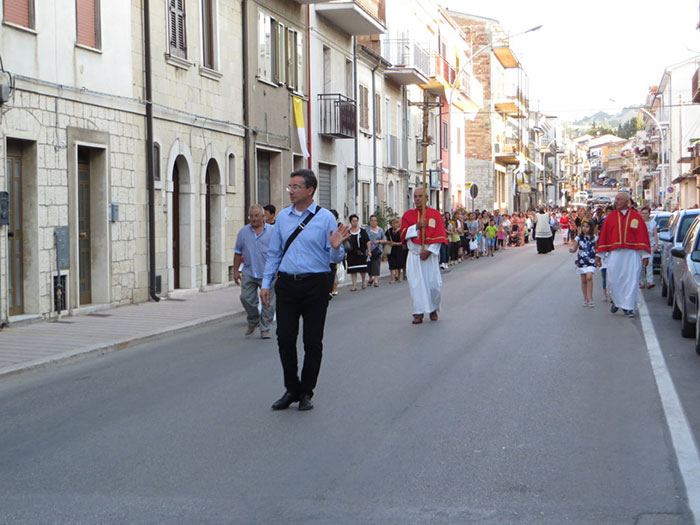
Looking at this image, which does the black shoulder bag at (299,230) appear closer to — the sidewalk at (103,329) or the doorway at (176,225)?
the sidewalk at (103,329)

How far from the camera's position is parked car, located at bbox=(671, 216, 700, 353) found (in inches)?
440

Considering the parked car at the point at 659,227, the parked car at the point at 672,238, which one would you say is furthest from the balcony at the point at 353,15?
the parked car at the point at 672,238

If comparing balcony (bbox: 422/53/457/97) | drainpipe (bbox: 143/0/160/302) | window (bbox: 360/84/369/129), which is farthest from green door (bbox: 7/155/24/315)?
balcony (bbox: 422/53/457/97)

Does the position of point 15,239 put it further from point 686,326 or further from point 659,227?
point 659,227

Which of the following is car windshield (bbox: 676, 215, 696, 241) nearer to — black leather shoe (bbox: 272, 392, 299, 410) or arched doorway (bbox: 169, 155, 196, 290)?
arched doorway (bbox: 169, 155, 196, 290)

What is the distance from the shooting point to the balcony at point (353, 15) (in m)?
28.8

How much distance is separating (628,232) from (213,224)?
1010 centimetres

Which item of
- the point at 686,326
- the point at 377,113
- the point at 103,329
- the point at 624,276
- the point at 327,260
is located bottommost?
the point at 103,329

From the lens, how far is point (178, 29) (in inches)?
776

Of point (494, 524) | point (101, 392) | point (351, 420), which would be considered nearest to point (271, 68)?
point (101, 392)

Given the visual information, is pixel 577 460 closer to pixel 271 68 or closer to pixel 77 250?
pixel 77 250

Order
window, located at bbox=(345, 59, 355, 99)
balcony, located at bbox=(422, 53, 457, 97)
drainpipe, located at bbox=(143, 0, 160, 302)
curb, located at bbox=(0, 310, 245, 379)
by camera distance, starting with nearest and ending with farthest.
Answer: curb, located at bbox=(0, 310, 245, 379) → drainpipe, located at bbox=(143, 0, 160, 302) → window, located at bbox=(345, 59, 355, 99) → balcony, located at bbox=(422, 53, 457, 97)

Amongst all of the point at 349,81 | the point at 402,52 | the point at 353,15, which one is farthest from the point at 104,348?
the point at 402,52

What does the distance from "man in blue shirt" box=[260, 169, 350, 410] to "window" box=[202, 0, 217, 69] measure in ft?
46.5
